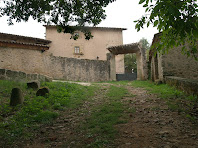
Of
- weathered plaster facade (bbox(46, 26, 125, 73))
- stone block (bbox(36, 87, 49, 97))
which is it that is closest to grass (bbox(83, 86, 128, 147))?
stone block (bbox(36, 87, 49, 97))

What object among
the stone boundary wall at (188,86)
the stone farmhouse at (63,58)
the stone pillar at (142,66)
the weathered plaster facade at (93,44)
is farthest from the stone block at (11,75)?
the weathered plaster facade at (93,44)

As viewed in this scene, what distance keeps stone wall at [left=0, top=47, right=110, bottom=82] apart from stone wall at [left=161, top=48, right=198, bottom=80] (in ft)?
27.2

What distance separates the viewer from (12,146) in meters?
3.06

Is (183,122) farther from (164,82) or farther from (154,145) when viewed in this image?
(164,82)

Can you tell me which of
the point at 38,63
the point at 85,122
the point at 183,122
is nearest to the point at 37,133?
the point at 85,122

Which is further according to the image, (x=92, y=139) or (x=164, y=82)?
(x=164, y=82)

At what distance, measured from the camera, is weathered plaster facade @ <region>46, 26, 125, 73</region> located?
2481cm

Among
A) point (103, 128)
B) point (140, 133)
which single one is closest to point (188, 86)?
point (140, 133)

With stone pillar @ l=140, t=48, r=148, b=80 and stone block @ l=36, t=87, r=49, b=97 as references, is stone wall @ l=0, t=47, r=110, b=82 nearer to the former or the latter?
stone pillar @ l=140, t=48, r=148, b=80

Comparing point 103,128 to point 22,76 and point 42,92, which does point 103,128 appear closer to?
point 42,92

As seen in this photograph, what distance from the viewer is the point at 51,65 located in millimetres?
15367

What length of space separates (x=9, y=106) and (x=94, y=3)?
4718mm

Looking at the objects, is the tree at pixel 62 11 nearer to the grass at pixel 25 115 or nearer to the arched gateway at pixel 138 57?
the grass at pixel 25 115

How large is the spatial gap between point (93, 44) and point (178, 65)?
675 inches
